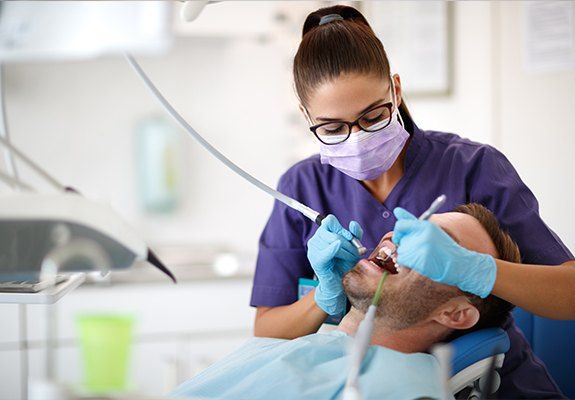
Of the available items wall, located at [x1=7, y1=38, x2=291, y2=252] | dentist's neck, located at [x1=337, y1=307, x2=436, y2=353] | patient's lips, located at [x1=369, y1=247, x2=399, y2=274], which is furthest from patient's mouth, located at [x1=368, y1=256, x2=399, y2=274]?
wall, located at [x1=7, y1=38, x2=291, y2=252]

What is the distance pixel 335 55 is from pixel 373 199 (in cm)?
38

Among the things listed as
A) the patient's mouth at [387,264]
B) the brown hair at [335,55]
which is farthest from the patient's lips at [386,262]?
the brown hair at [335,55]

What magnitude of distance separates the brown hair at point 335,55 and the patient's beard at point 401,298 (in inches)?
A: 16.7

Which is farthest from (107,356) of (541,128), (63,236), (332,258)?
(541,128)

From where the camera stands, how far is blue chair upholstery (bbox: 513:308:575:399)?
6.12ft

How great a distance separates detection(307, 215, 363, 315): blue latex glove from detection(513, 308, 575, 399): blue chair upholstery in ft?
1.77

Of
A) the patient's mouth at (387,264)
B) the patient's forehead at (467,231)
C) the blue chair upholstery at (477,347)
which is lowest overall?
the blue chair upholstery at (477,347)

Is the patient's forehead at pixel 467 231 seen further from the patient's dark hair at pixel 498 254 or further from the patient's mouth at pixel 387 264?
the patient's mouth at pixel 387 264

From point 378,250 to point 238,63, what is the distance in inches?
88.5

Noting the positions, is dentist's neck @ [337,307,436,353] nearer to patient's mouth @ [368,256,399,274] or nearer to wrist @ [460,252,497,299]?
patient's mouth @ [368,256,399,274]

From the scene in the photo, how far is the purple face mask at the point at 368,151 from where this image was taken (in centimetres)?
160

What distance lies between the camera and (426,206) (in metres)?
1.75

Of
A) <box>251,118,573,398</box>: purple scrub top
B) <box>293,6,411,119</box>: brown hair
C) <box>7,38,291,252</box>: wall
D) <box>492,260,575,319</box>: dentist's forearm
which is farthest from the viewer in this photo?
<box>7,38,291,252</box>: wall

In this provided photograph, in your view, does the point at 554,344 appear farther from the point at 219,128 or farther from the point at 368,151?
the point at 219,128
